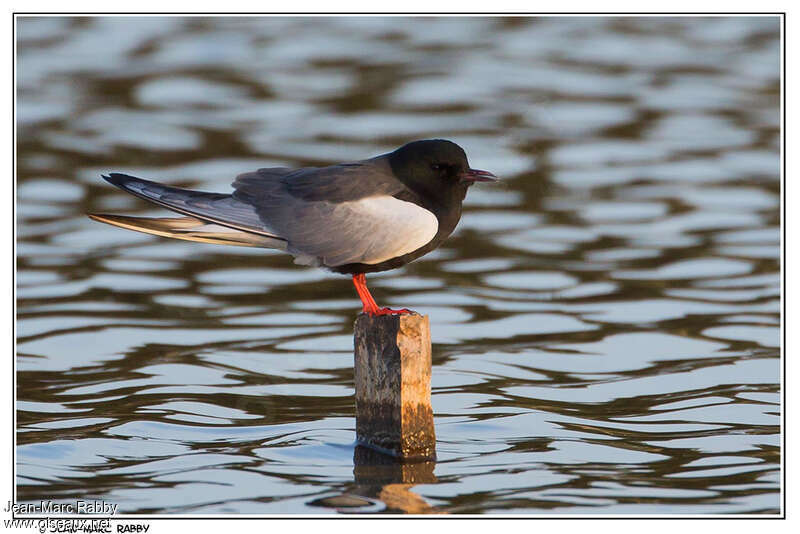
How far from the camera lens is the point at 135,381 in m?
9.37

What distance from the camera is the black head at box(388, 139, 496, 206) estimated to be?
7578 millimetres

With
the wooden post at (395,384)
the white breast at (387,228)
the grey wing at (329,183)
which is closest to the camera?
the wooden post at (395,384)

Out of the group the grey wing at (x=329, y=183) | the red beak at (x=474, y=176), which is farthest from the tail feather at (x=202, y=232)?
the red beak at (x=474, y=176)

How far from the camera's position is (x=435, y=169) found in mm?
7621

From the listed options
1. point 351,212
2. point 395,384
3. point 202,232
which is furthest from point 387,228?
point 202,232

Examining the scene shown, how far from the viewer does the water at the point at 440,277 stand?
24.9ft

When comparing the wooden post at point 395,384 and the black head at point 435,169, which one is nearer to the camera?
the wooden post at point 395,384

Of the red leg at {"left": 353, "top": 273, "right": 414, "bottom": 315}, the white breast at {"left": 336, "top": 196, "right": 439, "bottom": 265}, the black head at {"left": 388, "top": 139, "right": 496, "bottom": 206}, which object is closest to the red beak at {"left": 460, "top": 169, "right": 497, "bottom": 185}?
the black head at {"left": 388, "top": 139, "right": 496, "bottom": 206}

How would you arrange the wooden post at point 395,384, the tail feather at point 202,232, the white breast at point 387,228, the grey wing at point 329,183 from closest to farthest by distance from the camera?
the wooden post at point 395,384, the white breast at point 387,228, the tail feather at point 202,232, the grey wing at point 329,183

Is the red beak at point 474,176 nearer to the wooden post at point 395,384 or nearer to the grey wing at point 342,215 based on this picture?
the grey wing at point 342,215

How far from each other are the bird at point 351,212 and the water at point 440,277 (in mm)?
1222

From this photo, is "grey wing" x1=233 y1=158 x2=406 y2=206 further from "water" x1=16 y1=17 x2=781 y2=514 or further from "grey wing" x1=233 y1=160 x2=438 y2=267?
"water" x1=16 y1=17 x2=781 y2=514

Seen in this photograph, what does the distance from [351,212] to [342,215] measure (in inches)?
2.4

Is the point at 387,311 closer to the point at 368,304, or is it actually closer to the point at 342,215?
the point at 368,304
